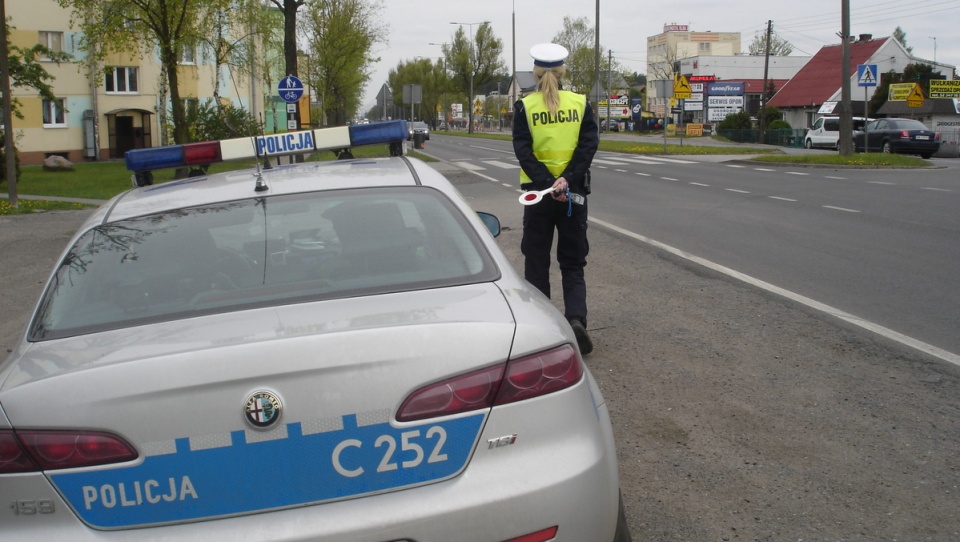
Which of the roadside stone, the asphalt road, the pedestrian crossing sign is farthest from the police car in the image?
the roadside stone

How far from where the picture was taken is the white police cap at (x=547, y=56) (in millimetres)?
5773

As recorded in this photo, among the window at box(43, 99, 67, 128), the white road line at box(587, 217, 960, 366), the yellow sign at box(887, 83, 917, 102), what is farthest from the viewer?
the yellow sign at box(887, 83, 917, 102)

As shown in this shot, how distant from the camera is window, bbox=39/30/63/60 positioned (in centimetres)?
4656

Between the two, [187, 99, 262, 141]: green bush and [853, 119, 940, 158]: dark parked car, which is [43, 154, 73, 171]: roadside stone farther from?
[853, 119, 940, 158]: dark parked car

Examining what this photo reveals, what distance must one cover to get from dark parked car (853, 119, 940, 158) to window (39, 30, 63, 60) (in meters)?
37.7

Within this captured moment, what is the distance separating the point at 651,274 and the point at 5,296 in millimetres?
6366

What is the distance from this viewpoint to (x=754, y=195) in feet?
59.5

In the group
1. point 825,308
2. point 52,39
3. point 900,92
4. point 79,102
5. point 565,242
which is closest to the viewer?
point 565,242

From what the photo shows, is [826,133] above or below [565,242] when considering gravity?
above

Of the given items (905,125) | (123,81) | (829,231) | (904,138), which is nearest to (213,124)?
(123,81)

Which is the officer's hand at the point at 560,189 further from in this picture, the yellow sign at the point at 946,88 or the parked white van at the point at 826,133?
the yellow sign at the point at 946,88

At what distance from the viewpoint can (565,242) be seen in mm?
5801

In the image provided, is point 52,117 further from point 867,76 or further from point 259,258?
point 259,258

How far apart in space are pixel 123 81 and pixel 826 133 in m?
36.4
